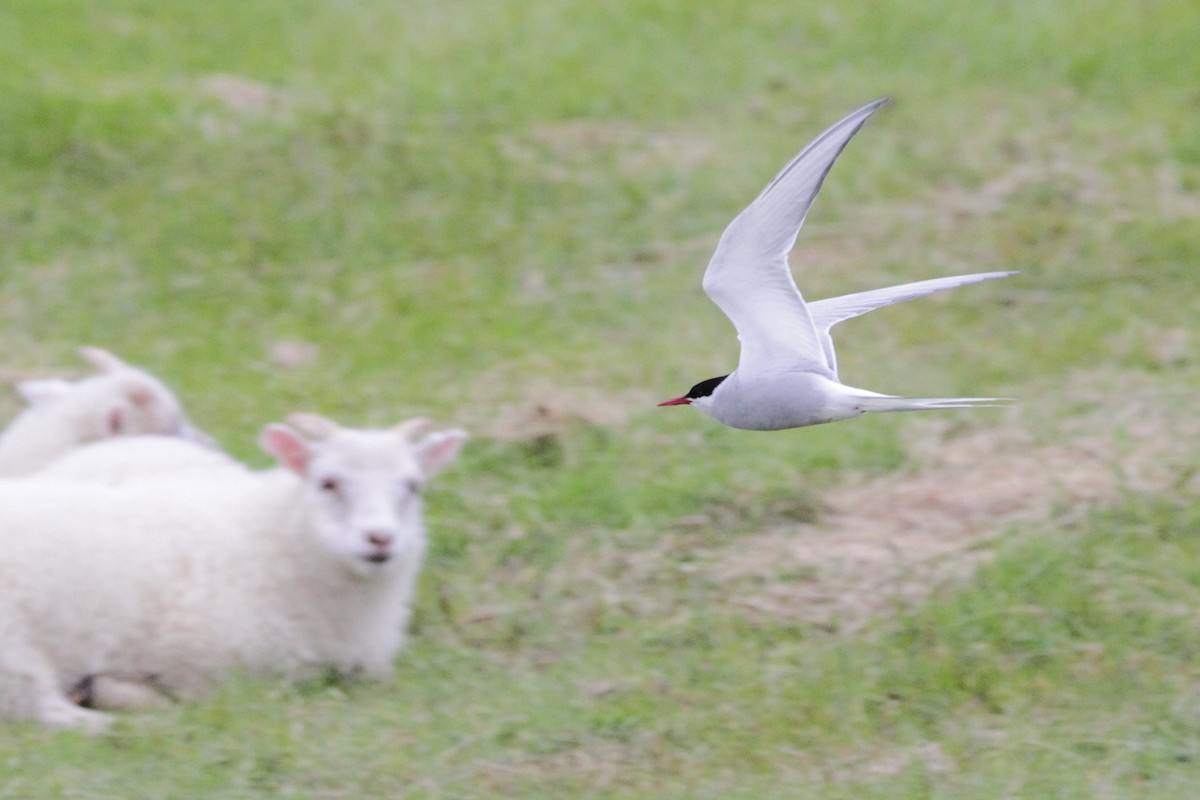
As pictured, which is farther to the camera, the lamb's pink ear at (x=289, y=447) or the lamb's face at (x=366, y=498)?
the lamb's pink ear at (x=289, y=447)

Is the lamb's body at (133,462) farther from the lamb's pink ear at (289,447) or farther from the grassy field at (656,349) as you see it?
the grassy field at (656,349)

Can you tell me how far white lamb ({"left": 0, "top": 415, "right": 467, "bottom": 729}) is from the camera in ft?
17.9

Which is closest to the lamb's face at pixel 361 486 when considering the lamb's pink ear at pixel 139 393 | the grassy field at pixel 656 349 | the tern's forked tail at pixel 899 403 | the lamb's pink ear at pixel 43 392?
the grassy field at pixel 656 349

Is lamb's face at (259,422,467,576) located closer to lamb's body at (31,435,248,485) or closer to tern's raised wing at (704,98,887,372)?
lamb's body at (31,435,248,485)

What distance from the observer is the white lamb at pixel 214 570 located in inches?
215

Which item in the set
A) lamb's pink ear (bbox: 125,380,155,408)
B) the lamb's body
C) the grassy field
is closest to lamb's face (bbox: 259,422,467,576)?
the grassy field

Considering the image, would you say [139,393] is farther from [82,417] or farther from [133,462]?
[133,462]

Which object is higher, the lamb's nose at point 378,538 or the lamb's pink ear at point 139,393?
the lamb's pink ear at point 139,393

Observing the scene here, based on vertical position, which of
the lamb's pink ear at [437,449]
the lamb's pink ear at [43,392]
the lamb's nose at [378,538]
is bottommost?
the lamb's nose at [378,538]

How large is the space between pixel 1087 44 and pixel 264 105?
17.6ft

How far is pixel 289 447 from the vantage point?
6039 mm

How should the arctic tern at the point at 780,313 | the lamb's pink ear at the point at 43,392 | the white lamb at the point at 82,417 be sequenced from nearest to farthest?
1. the arctic tern at the point at 780,313
2. the white lamb at the point at 82,417
3. the lamb's pink ear at the point at 43,392

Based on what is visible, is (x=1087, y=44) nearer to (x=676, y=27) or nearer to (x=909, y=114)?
(x=909, y=114)

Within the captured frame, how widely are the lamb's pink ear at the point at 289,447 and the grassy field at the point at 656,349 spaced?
30.5 inches
